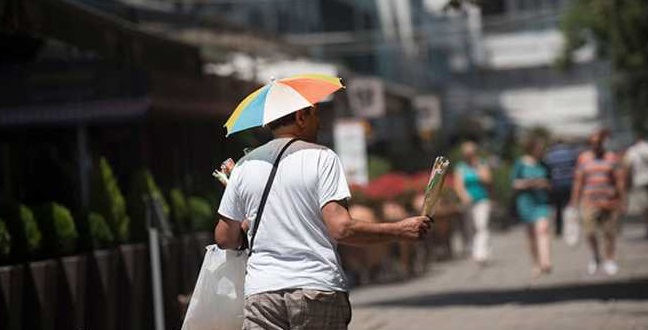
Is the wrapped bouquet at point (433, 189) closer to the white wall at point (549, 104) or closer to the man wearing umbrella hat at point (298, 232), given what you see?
the man wearing umbrella hat at point (298, 232)

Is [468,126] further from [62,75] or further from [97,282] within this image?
[97,282]

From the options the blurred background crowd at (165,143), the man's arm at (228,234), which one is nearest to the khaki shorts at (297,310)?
the man's arm at (228,234)

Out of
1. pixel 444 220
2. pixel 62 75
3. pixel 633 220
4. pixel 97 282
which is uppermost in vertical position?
pixel 62 75

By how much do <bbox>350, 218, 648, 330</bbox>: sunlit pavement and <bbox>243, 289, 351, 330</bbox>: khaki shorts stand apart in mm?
7275

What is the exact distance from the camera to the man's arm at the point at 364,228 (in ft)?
23.0

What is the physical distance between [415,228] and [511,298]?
1135 centimetres

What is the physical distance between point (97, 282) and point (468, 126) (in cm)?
4581

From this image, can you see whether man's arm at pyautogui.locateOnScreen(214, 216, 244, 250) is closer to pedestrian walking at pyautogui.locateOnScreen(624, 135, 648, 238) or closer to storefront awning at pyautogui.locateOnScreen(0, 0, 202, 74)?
storefront awning at pyautogui.locateOnScreen(0, 0, 202, 74)

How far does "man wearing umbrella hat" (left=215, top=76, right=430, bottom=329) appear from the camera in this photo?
7047mm

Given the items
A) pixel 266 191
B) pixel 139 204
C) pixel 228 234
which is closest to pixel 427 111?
pixel 139 204

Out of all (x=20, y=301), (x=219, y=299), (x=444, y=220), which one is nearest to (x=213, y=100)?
(x=444, y=220)

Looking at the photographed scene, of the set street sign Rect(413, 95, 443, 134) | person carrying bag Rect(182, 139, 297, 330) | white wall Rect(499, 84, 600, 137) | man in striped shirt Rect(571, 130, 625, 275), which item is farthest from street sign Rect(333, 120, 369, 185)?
white wall Rect(499, 84, 600, 137)

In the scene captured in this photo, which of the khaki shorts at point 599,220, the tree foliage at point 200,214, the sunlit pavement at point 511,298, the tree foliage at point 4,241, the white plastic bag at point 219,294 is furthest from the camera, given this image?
the khaki shorts at point 599,220

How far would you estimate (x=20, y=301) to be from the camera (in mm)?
10164
